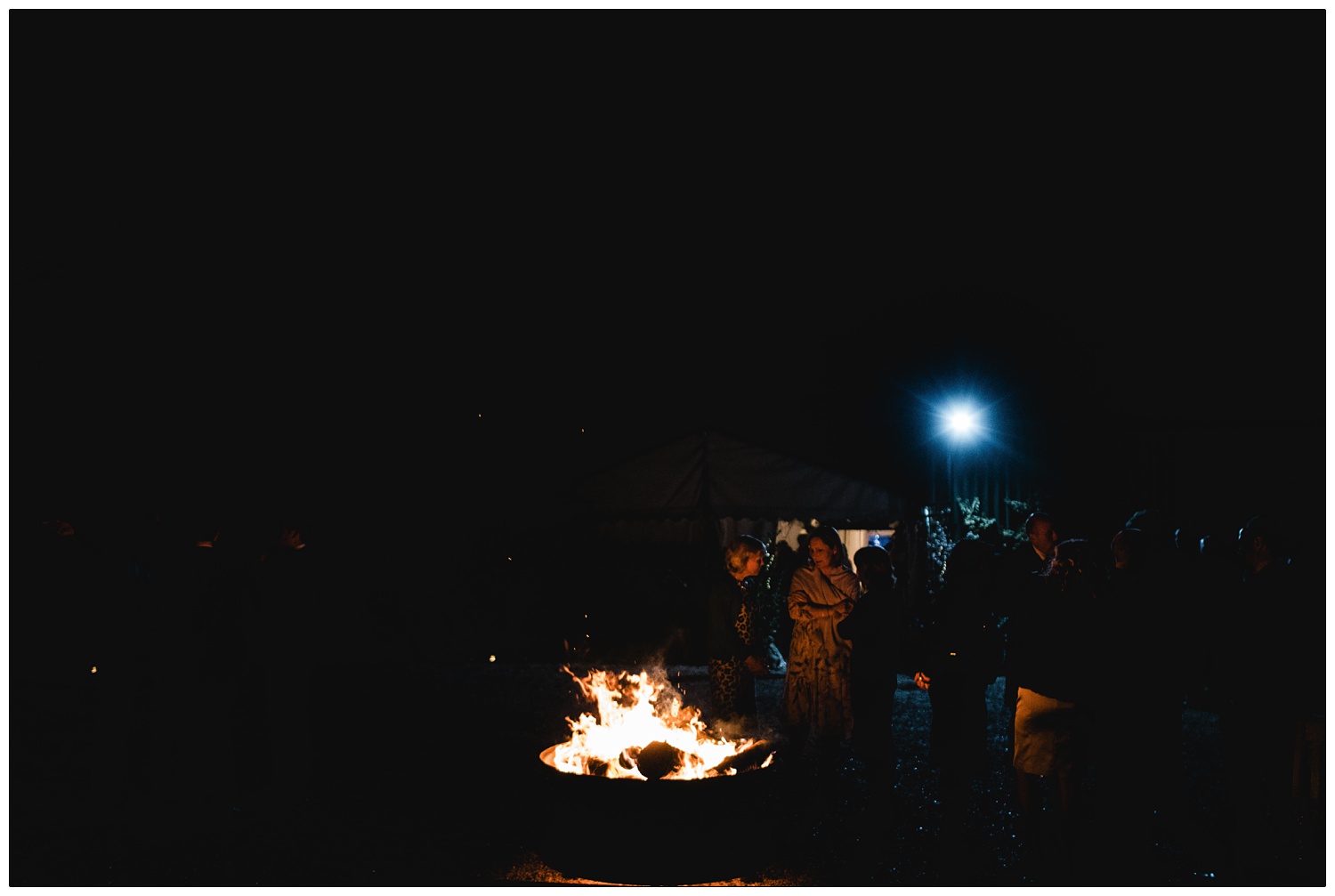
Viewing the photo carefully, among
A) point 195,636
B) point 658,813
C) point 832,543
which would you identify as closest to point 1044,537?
point 832,543

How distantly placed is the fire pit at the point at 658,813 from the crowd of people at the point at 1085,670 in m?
1.14

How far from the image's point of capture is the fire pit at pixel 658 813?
15.1 feet

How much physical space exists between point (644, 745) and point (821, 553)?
199 centimetres

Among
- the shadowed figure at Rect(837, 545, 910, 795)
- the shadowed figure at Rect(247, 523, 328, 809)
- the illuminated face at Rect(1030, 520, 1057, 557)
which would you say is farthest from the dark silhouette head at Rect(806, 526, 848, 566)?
the shadowed figure at Rect(247, 523, 328, 809)

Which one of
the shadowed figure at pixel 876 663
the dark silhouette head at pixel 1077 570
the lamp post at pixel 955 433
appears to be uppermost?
the lamp post at pixel 955 433

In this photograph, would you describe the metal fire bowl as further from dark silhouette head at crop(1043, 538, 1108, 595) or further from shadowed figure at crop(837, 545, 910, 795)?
dark silhouette head at crop(1043, 538, 1108, 595)

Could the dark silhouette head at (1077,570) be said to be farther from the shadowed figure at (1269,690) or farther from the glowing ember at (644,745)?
the glowing ember at (644,745)

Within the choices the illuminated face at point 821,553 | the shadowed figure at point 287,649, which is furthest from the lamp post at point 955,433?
the shadowed figure at point 287,649

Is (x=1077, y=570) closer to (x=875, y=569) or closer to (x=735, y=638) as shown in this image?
(x=875, y=569)


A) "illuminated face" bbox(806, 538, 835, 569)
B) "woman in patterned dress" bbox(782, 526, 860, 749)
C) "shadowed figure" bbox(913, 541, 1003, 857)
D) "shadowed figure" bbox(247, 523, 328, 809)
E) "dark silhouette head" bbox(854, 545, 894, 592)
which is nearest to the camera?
"shadowed figure" bbox(913, 541, 1003, 857)

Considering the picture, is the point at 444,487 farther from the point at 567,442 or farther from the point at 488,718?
the point at 488,718

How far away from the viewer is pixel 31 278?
46.8 ft

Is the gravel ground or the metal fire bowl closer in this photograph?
the metal fire bowl

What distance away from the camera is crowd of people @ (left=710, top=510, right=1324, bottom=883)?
Result: 4.63 m
